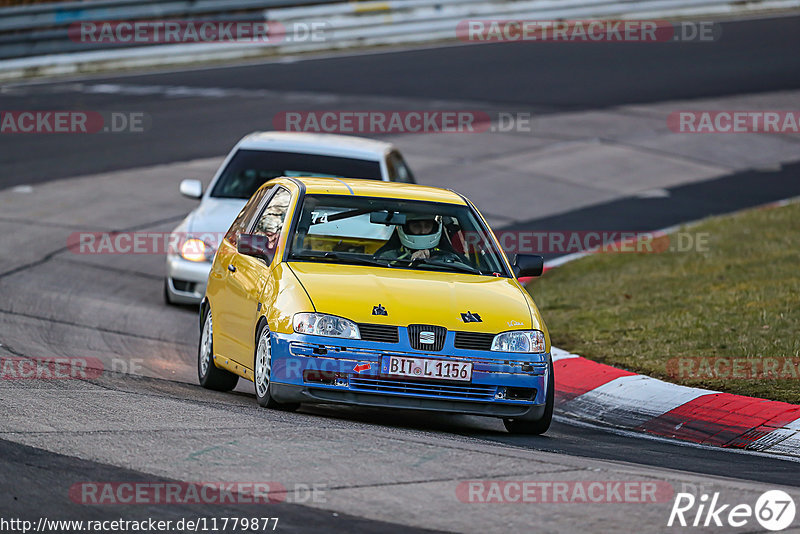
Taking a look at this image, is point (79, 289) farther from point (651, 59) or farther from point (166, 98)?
point (651, 59)

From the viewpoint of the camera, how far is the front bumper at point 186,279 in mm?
12422

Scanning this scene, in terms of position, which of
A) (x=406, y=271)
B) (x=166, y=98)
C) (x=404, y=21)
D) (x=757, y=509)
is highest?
(x=404, y=21)

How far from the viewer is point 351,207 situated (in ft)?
29.5

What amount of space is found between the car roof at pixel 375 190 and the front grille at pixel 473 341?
1515 mm

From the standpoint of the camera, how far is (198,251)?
12.4m

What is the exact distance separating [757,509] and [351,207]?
12.7 ft

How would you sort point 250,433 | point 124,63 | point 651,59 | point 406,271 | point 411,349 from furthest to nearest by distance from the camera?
point 651,59 < point 124,63 < point 406,271 < point 411,349 < point 250,433

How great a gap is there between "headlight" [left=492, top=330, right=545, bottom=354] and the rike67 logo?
2.07 m

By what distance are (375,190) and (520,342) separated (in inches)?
68.9

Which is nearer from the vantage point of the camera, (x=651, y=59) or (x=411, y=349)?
(x=411, y=349)

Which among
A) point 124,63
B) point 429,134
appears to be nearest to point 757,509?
point 429,134
